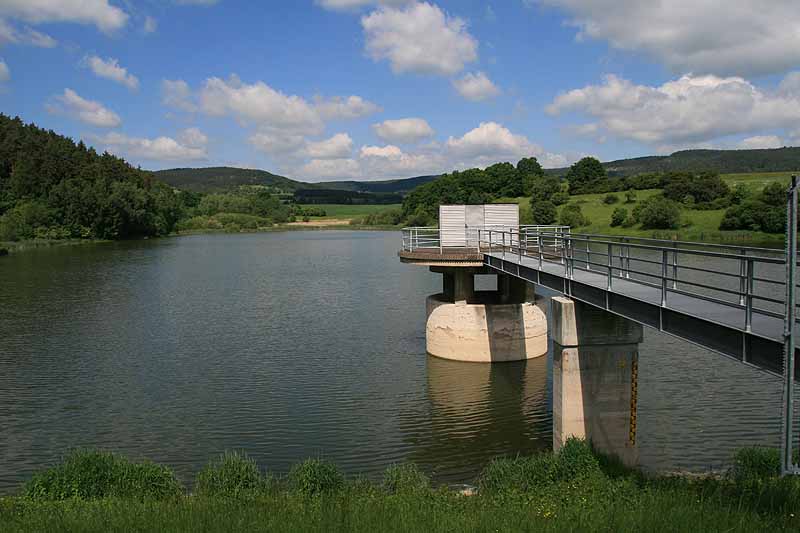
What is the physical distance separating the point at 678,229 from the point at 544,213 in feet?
81.6

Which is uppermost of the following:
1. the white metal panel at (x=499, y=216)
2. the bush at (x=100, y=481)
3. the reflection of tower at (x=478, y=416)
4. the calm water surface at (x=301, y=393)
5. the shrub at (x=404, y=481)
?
the white metal panel at (x=499, y=216)

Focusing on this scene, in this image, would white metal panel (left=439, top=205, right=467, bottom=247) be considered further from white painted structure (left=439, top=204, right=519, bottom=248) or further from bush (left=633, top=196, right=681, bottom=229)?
bush (left=633, top=196, right=681, bottom=229)

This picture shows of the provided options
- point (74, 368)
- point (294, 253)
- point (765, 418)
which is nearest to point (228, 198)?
point (294, 253)

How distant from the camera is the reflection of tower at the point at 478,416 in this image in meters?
15.9

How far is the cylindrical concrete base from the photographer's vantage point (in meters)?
23.9

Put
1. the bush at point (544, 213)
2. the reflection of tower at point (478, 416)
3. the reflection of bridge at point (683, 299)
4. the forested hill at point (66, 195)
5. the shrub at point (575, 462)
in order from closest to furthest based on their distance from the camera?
the reflection of bridge at point (683, 299), the shrub at point (575, 462), the reflection of tower at point (478, 416), the bush at point (544, 213), the forested hill at point (66, 195)

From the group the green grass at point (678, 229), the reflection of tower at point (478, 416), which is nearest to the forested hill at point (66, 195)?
the green grass at point (678, 229)

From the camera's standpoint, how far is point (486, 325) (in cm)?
2412

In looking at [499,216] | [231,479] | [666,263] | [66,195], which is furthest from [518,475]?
[66,195]

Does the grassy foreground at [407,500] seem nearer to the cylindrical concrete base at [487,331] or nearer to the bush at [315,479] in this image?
the bush at [315,479]

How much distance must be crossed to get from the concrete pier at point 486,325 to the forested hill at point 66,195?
86478mm

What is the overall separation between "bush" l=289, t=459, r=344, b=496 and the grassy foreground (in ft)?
0.07

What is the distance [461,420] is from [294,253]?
62406 millimetres

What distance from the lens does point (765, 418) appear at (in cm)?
1752
